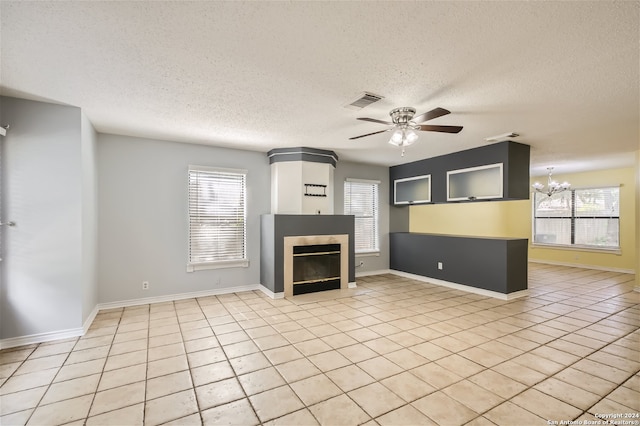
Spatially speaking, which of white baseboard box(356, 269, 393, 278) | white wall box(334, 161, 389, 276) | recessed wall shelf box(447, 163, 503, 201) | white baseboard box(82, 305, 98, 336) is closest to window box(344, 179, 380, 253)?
white wall box(334, 161, 389, 276)

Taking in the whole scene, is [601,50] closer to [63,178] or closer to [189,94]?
[189,94]

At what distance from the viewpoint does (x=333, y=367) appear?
2.61 metres

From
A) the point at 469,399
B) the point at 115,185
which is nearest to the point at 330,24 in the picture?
the point at 469,399

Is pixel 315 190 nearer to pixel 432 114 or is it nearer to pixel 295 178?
pixel 295 178

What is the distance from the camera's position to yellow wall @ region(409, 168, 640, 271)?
693 centimetres

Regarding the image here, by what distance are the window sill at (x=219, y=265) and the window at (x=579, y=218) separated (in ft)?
27.4

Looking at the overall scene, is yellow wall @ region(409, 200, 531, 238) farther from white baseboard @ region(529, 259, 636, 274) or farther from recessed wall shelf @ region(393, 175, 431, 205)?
recessed wall shelf @ region(393, 175, 431, 205)

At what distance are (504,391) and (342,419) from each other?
130 cm

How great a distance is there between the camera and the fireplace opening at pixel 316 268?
5129mm

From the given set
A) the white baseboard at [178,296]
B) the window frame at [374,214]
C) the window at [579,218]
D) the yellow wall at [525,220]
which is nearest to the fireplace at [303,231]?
the white baseboard at [178,296]

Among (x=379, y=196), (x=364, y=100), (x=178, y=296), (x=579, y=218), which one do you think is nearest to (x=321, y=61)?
(x=364, y=100)

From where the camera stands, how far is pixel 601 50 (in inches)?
84.2

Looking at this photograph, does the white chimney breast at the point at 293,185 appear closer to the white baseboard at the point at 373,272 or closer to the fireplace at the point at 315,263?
the fireplace at the point at 315,263

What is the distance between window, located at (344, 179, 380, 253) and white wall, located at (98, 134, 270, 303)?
277 centimetres
